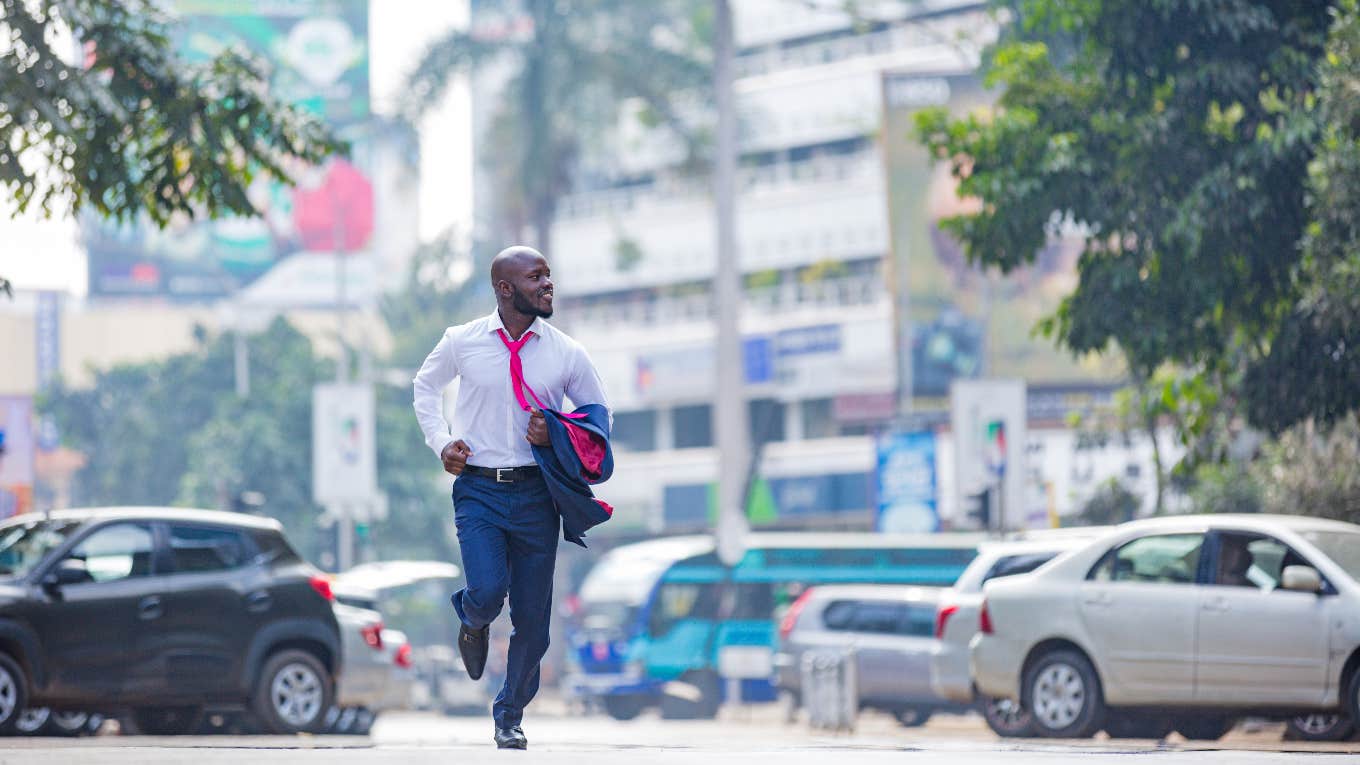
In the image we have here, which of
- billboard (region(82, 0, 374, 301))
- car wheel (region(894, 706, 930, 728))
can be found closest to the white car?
car wheel (region(894, 706, 930, 728))

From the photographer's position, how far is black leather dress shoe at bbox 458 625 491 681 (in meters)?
9.69

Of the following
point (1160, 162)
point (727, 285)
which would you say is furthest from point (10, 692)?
point (727, 285)

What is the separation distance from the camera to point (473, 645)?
9734 millimetres

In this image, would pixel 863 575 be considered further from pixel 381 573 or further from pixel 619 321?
pixel 619 321

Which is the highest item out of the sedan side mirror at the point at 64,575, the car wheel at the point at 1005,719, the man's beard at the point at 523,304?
the man's beard at the point at 523,304

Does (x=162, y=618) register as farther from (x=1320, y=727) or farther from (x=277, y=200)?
(x=277, y=200)

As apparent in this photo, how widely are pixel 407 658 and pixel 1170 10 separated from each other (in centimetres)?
929

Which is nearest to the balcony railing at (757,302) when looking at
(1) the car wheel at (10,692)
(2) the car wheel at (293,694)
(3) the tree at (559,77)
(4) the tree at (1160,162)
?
(3) the tree at (559,77)

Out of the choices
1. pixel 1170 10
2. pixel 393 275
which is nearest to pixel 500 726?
pixel 1170 10

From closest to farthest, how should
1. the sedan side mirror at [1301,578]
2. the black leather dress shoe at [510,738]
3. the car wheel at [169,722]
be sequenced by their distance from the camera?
1. the black leather dress shoe at [510,738]
2. the sedan side mirror at [1301,578]
3. the car wheel at [169,722]

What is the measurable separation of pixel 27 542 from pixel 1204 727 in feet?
26.8

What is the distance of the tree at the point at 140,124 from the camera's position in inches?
693

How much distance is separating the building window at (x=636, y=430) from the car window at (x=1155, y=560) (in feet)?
190

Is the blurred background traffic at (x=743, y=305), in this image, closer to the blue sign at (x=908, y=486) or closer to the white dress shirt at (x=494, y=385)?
the blue sign at (x=908, y=486)
